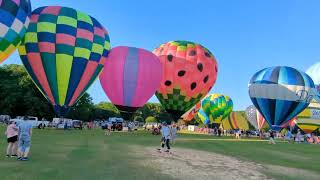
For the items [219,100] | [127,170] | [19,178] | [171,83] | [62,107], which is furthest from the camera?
[219,100]

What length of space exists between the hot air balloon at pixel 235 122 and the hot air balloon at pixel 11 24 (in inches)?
2733

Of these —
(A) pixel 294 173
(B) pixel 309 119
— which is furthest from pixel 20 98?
(A) pixel 294 173

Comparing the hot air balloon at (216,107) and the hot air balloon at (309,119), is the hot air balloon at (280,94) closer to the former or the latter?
the hot air balloon at (309,119)

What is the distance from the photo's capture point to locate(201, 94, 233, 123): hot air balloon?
240 ft

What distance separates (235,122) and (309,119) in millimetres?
38040

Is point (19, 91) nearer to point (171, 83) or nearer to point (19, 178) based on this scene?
point (171, 83)

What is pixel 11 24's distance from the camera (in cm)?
2803

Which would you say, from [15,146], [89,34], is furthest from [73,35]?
[15,146]

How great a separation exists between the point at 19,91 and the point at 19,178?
59.3 meters

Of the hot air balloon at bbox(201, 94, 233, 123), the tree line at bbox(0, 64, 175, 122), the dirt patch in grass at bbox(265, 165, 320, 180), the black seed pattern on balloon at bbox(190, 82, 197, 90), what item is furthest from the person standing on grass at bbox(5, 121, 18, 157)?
the hot air balloon at bbox(201, 94, 233, 123)

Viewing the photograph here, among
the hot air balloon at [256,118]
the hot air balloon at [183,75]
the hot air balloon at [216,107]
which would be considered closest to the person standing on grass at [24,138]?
the hot air balloon at [183,75]

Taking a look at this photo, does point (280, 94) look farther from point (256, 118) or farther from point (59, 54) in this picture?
point (256, 118)

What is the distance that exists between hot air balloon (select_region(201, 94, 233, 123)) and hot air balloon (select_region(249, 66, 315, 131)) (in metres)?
27.5

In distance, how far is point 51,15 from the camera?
3238 cm
